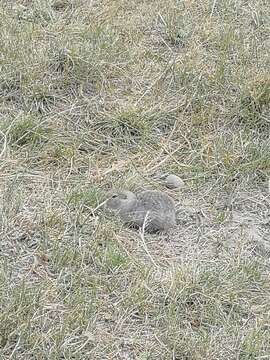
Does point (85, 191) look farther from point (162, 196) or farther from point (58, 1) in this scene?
point (58, 1)

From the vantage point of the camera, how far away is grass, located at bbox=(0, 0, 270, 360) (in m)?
2.29

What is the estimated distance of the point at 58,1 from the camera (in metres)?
4.06

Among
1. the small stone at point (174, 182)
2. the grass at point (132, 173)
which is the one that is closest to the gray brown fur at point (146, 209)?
the grass at point (132, 173)

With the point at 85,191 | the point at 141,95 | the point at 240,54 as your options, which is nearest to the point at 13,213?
the point at 85,191

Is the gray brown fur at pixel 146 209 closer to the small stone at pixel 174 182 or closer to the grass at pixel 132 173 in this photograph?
the grass at pixel 132 173

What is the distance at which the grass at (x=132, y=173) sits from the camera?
2293 millimetres

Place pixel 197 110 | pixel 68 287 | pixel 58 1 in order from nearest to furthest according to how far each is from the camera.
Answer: pixel 68 287 → pixel 197 110 → pixel 58 1

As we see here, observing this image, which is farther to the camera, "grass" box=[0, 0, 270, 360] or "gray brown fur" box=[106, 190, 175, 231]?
"gray brown fur" box=[106, 190, 175, 231]

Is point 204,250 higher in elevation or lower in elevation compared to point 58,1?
lower

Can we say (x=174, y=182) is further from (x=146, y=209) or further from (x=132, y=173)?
(x=146, y=209)

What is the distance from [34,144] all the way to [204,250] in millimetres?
894

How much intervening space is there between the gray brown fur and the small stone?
0.18m

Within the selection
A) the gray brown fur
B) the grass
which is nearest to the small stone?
the grass

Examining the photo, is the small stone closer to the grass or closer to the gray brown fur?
the grass
